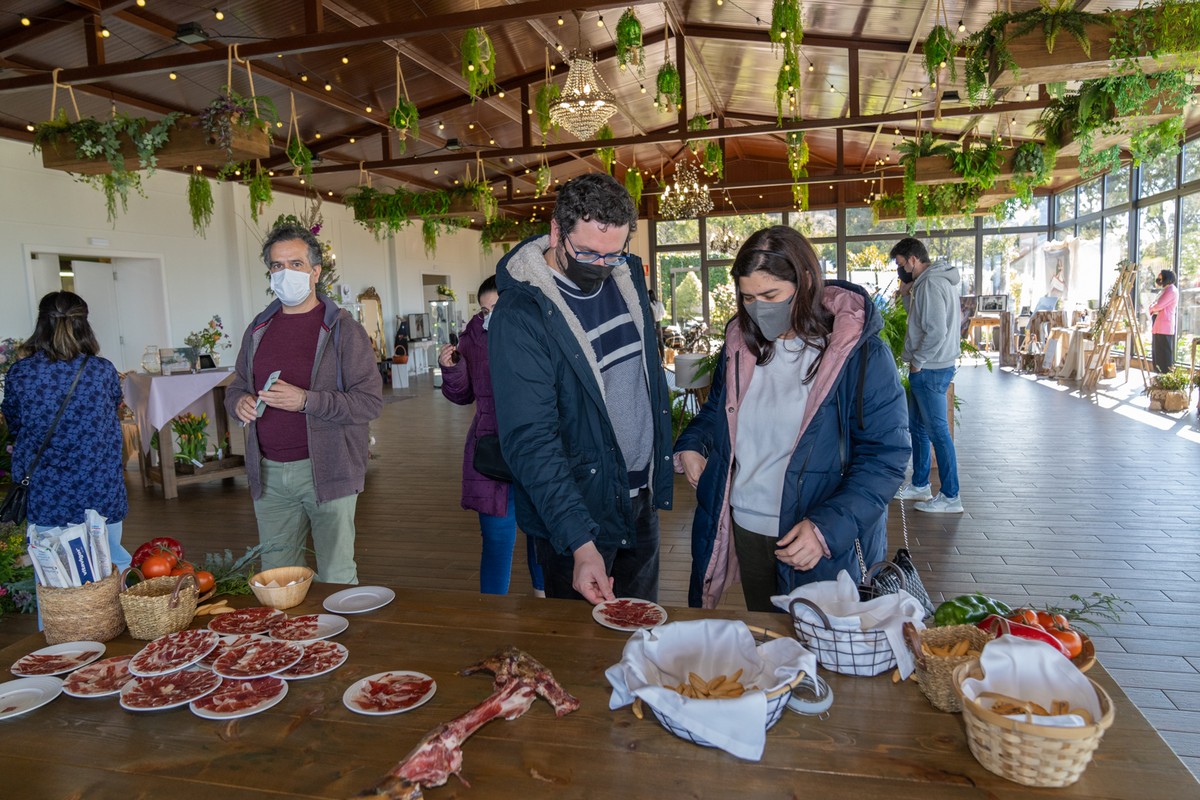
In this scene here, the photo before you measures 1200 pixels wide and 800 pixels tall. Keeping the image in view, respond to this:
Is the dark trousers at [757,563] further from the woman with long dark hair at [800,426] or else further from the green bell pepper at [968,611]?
the green bell pepper at [968,611]

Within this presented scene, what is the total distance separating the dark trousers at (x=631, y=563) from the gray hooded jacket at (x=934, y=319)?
3394 millimetres

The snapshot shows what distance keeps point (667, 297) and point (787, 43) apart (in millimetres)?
14735

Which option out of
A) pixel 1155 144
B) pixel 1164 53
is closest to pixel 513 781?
pixel 1164 53

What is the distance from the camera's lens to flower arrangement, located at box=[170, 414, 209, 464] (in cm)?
647

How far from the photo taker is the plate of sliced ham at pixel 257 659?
147cm

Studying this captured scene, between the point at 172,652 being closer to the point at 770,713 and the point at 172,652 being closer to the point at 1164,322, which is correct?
the point at 770,713

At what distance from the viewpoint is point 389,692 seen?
1.41m

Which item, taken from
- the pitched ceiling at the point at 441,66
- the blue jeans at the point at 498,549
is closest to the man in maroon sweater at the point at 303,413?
the blue jeans at the point at 498,549

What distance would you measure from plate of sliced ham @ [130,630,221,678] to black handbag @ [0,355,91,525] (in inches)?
76.1

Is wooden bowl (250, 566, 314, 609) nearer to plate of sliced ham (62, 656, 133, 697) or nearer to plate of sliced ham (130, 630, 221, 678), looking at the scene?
plate of sliced ham (130, 630, 221, 678)

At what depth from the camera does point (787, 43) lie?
5879 mm

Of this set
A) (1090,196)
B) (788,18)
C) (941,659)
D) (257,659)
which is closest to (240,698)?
(257,659)

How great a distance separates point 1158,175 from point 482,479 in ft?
43.1

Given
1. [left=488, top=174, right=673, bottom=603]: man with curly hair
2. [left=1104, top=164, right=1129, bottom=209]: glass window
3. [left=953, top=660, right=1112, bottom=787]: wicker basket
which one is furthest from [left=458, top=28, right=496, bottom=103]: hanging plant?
[left=1104, top=164, right=1129, bottom=209]: glass window
